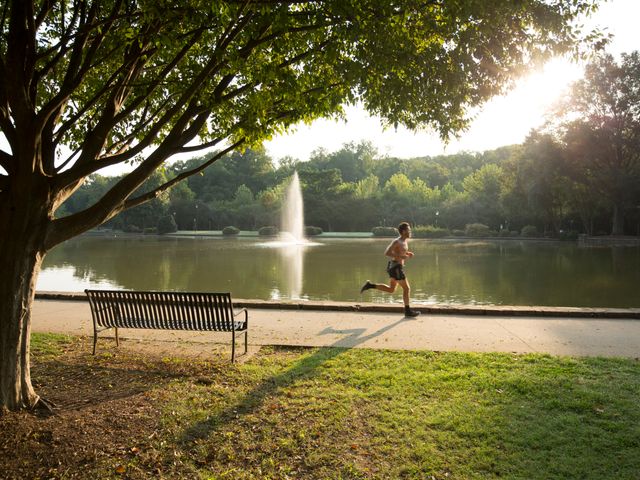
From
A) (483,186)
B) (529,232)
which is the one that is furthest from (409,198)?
(529,232)

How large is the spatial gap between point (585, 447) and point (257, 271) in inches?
587

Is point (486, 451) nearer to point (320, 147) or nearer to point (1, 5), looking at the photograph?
point (1, 5)

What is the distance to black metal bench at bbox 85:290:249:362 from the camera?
546cm

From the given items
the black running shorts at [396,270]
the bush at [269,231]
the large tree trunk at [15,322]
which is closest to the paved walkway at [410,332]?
the black running shorts at [396,270]

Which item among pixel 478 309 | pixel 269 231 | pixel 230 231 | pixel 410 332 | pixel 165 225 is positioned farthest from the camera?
pixel 165 225

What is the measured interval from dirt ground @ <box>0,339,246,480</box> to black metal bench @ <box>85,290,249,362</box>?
0.35m

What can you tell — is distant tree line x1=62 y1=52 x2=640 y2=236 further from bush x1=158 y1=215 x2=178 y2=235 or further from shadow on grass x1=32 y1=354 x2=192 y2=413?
shadow on grass x1=32 y1=354 x2=192 y2=413

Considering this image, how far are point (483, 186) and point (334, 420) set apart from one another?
5508cm

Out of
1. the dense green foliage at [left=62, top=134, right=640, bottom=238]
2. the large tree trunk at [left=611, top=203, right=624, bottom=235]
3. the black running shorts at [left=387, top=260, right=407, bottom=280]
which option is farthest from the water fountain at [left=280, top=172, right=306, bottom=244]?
the black running shorts at [left=387, top=260, right=407, bottom=280]

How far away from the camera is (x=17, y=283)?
3.81m

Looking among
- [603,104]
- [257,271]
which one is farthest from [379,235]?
[257,271]

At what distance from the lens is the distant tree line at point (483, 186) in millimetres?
37469

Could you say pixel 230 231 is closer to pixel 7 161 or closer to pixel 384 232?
pixel 384 232

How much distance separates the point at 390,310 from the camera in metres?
8.16
